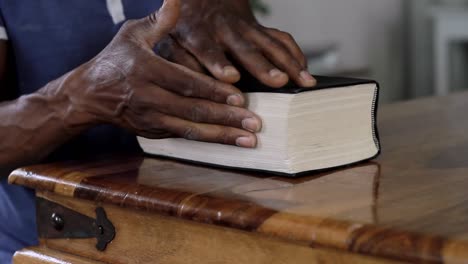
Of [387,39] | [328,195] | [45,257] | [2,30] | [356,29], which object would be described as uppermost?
[2,30]

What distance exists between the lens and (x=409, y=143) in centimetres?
111

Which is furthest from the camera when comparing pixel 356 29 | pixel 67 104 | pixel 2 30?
pixel 356 29

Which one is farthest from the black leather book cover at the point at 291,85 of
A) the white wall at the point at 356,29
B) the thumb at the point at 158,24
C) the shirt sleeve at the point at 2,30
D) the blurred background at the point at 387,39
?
the white wall at the point at 356,29

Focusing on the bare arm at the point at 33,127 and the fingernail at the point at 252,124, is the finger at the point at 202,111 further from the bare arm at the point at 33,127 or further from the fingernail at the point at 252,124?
the bare arm at the point at 33,127

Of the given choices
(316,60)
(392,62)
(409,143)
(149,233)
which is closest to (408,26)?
(392,62)

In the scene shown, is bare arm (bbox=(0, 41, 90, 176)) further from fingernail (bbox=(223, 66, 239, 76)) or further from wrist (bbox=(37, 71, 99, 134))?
fingernail (bbox=(223, 66, 239, 76))

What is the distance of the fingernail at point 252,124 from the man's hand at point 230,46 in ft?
0.16

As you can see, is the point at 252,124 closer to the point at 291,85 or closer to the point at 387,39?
the point at 291,85

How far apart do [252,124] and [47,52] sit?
44cm

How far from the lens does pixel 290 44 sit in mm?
1056

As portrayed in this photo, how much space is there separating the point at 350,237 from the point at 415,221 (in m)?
0.06

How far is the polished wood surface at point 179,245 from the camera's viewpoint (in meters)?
0.73

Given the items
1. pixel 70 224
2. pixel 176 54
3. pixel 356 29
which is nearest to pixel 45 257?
pixel 70 224

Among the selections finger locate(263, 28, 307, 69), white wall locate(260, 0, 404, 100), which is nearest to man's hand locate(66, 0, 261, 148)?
finger locate(263, 28, 307, 69)
